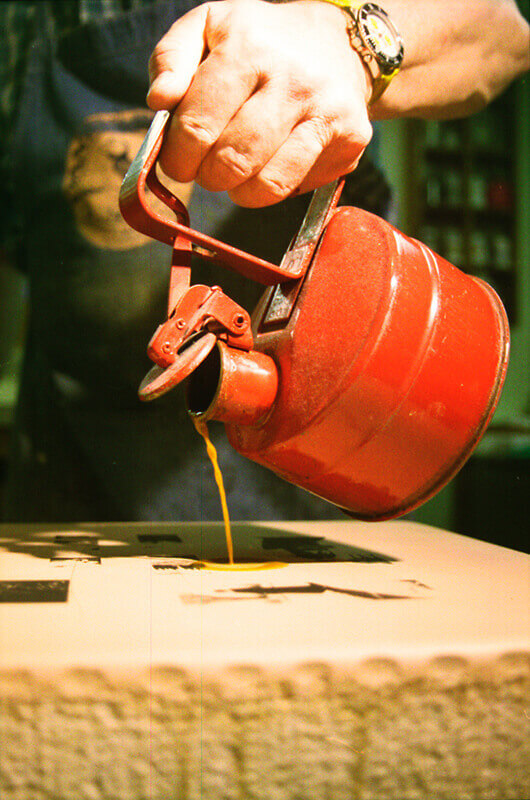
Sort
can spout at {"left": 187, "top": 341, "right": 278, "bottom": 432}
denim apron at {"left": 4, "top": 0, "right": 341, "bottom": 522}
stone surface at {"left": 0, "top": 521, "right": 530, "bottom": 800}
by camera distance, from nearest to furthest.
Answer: stone surface at {"left": 0, "top": 521, "right": 530, "bottom": 800} → can spout at {"left": 187, "top": 341, "right": 278, "bottom": 432} → denim apron at {"left": 4, "top": 0, "right": 341, "bottom": 522}

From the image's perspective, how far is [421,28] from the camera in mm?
1051

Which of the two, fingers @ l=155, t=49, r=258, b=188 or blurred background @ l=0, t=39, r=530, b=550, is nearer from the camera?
fingers @ l=155, t=49, r=258, b=188

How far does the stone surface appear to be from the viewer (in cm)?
50

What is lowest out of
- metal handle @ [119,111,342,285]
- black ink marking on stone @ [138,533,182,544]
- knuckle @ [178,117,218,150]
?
black ink marking on stone @ [138,533,182,544]

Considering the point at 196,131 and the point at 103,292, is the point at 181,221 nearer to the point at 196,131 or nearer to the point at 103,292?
the point at 196,131

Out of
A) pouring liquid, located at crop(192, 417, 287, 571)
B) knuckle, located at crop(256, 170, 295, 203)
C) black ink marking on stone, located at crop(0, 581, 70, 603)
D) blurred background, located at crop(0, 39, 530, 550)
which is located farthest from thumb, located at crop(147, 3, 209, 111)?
blurred background, located at crop(0, 39, 530, 550)

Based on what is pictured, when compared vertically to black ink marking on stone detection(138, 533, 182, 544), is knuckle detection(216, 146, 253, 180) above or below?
above

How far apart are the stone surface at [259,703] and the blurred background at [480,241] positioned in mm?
950

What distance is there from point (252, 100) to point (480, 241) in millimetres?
1423

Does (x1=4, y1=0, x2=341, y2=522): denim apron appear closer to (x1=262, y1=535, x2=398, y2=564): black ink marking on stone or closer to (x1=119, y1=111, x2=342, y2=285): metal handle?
(x1=262, y1=535, x2=398, y2=564): black ink marking on stone

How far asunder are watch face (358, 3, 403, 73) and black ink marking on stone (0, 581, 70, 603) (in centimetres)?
74

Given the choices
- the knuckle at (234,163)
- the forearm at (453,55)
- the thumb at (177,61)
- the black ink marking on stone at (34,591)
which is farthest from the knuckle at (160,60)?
the black ink marking on stone at (34,591)

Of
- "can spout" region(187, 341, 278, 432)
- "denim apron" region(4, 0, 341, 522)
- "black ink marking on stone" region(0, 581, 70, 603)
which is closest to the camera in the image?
"black ink marking on stone" region(0, 581, 70, 603)

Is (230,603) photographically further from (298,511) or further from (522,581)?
(298,511)
